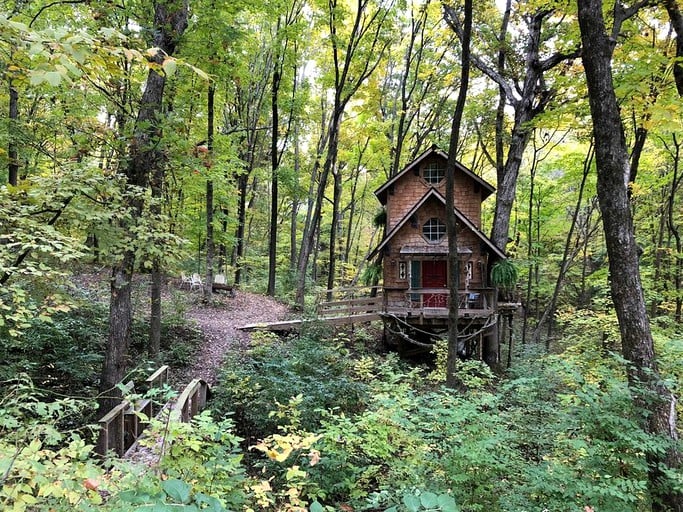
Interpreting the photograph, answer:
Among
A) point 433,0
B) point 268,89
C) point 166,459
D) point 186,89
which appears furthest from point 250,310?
point 433,0

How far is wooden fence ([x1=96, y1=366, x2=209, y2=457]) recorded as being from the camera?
4557mm

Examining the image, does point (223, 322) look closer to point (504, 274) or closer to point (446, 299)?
point (446, 299)

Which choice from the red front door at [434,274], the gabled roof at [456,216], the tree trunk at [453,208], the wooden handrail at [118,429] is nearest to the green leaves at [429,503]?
the wooden handrail at [118,429]

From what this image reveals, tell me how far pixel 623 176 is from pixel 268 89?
1951 centimetres

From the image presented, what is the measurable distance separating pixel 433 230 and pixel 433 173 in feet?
9.01

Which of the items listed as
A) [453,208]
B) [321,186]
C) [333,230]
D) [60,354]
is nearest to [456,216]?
[321,186]

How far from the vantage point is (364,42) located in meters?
16.2

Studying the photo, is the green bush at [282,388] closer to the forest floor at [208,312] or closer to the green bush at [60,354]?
the forest floor at [208,312]

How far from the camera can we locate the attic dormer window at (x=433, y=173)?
54.4 ft

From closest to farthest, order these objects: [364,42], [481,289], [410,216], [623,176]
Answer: [623,176], [481,289], [410,216], [364,42]

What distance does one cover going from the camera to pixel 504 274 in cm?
1334

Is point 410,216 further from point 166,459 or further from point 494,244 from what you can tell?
point 166,459

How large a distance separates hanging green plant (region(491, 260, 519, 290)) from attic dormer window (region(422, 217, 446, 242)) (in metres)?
2.93

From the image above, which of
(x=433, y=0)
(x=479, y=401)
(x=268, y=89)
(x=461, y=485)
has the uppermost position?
(x=433, y=0)
